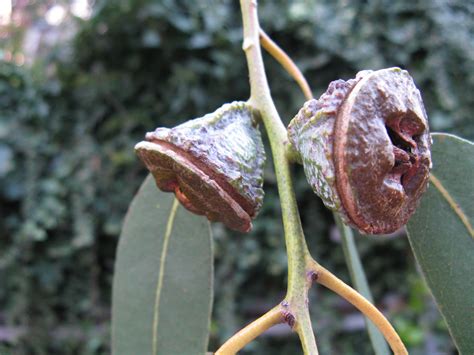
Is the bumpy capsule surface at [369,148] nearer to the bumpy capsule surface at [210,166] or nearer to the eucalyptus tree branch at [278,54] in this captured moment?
the bumpy capsule surface at [210,166]

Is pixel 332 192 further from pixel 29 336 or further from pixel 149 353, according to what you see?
pixel 29 336

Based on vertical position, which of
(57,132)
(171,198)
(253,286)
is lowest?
(253,286)

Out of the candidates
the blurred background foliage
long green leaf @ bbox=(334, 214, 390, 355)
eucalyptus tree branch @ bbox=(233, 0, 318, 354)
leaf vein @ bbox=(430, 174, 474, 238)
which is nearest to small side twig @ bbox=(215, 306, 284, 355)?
eucalyptus tree branch @ bbox=(233, 0, 318, 354)

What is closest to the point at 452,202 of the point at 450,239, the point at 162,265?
the point at 450,239

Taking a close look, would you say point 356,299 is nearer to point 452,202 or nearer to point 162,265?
point 452,202

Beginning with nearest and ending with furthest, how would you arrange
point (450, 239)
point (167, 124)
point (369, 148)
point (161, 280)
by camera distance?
point (369, 148), point (450, 239), point (161, 280), point (167, 124)

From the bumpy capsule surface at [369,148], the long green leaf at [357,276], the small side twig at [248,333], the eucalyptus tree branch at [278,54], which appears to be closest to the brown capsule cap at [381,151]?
the bumpy capsule surface at [369,148]

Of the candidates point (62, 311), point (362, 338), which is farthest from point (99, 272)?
point (362, 338)
